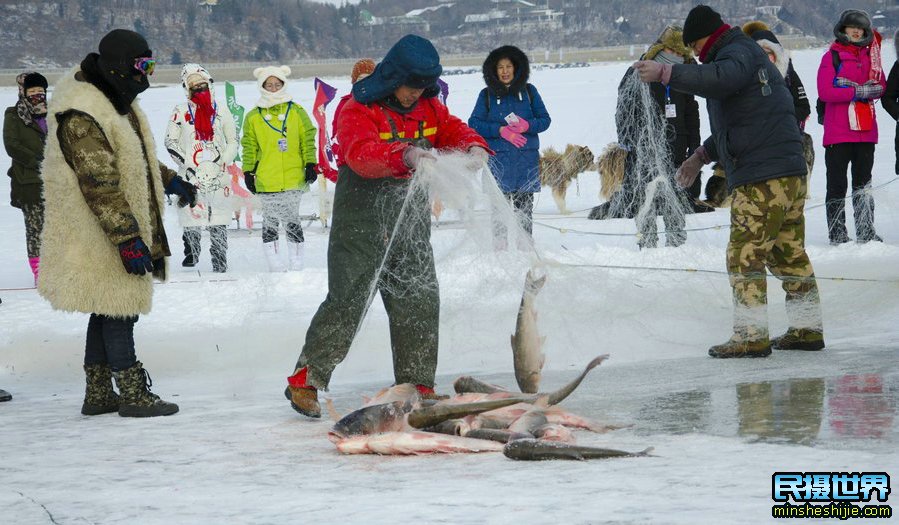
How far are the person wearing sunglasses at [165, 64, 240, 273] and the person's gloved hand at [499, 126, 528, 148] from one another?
7.82 ft

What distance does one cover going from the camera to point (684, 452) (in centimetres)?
422

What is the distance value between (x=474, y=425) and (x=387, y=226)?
116cm

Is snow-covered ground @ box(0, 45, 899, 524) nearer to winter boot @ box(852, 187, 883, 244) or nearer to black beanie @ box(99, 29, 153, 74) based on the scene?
winter boot @ box(852, 187, 883, 244)

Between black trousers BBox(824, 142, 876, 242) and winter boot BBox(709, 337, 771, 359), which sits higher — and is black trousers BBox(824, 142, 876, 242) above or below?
above

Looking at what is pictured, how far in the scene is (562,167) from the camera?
1374 centimetres

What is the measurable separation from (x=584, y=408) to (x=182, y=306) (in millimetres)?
4077

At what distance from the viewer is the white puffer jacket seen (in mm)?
10164

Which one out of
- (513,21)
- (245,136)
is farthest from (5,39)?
(245,136)

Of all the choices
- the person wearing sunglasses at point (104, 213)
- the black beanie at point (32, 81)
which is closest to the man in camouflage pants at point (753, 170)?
the person wearing sunglasses at point (104, 213)

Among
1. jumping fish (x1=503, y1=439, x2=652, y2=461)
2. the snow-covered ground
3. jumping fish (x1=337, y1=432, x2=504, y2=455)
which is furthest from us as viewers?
jumping fish (x1=337, y1=432, x2=504, y2=455)

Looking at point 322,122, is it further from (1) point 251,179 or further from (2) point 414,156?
(2) point 414,156

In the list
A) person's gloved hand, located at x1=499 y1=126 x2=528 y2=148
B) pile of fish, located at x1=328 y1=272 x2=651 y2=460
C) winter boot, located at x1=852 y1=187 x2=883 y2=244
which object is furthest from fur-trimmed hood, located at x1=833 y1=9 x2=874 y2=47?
pile of fish, located at x1=328 y1=272 x2=651 y2=460

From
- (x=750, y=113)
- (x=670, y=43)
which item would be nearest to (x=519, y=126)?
(x=670, y=43)

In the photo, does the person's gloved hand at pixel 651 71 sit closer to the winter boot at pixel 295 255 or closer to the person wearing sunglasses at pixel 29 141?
the winter boot at pixel 295 255
